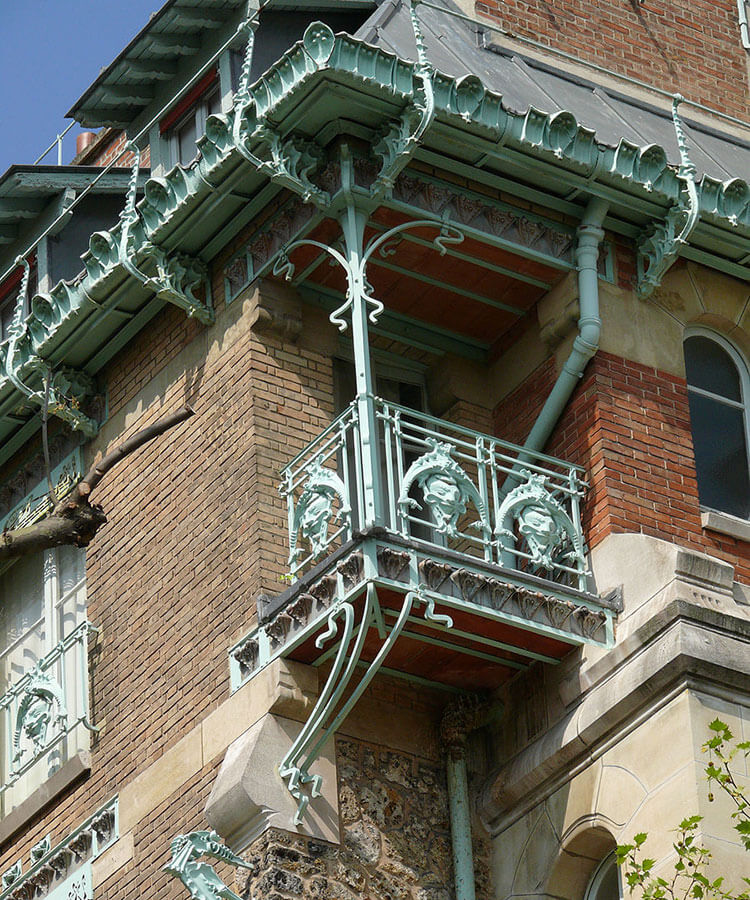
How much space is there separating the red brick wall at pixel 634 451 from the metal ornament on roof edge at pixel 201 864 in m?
3.42

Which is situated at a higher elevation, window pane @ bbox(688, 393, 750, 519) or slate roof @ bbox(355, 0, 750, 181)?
slate roof @ bbox(355, 0, 750, 181)

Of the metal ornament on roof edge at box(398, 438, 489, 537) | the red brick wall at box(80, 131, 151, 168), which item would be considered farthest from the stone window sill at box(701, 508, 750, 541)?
the red brick wall at box(80, 131, 151, 168)

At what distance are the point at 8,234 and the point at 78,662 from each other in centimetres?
458

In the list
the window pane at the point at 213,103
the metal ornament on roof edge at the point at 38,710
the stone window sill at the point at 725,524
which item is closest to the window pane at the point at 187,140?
the window pane at the point at 213,103

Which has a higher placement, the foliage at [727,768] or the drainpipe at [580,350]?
the drainpipe at [580,350]

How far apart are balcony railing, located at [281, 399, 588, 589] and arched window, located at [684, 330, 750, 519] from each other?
1.31 metres

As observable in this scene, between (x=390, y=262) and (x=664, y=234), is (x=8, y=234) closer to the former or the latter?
(x=390, y=262)

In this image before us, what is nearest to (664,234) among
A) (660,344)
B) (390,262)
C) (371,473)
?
(660,344)

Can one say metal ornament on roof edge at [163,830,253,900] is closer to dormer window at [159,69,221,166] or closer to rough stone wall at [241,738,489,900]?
rough stone wall at [241,738,489,900]

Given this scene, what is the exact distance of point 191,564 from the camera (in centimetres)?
1686

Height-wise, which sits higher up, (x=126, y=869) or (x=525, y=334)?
(x=525, y=334)

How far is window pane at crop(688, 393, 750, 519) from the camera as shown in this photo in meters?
17.5

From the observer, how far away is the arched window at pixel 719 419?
17.5 m

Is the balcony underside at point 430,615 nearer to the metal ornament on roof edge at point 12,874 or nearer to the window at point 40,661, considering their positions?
the window at point 40,661
